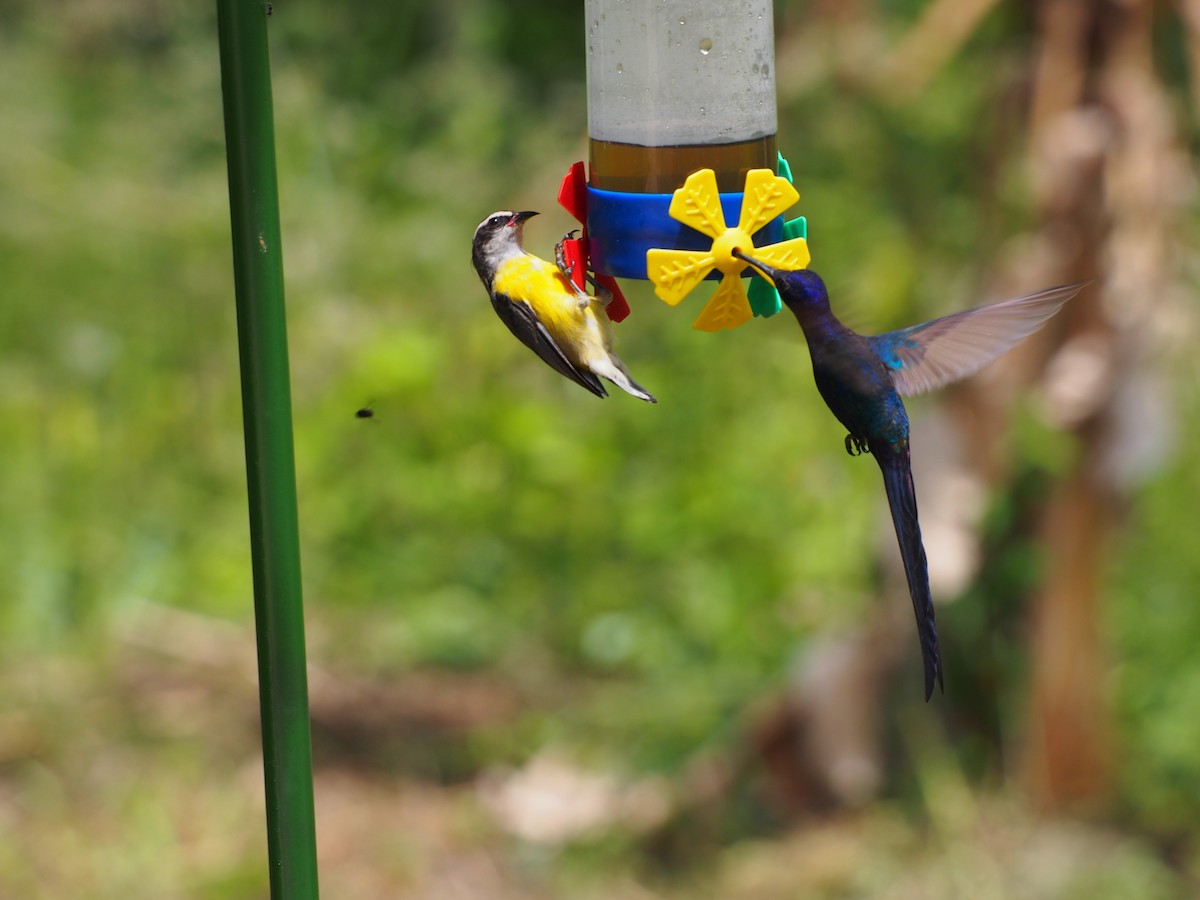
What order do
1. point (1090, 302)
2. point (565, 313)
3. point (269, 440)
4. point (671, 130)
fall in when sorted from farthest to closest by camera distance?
point (1090, 302)
point (565, 313)
point (671, 130)
point (269, 440)

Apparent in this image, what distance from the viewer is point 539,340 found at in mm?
2707

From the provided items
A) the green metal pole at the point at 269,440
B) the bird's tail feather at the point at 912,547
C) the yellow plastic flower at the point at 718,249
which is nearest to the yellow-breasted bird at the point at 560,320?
the yellow plastic flower at the point at 718,249

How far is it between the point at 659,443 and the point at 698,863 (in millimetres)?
1978

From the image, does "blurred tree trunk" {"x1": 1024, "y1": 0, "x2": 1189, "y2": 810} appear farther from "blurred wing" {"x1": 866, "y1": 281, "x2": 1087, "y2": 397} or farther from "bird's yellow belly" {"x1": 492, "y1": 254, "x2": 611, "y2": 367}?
"bird's yellow belly" {"x1": 492, "y1": 254, "x2": 611, "y2": 367}

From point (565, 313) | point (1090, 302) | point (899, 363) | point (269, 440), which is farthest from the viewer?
point (1090, 302)

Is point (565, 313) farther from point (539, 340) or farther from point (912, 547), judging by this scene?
point (912, 547)

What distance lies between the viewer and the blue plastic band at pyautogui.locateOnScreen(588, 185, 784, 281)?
91.1 inches

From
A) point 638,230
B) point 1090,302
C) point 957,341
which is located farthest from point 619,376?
point 1090,302

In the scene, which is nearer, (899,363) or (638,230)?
(638,230)

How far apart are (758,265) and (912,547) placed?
1.75 feet

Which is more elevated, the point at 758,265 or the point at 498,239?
the point at 498,239

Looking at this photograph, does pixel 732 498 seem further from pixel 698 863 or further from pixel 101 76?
pixel 101 76

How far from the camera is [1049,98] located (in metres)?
4.57

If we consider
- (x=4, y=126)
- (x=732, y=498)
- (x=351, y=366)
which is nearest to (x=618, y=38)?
(x=732, y=498)
